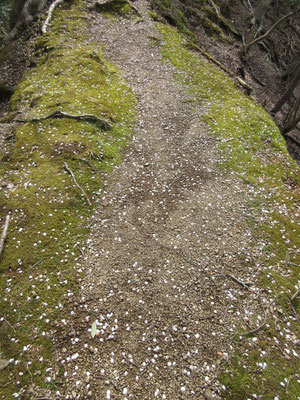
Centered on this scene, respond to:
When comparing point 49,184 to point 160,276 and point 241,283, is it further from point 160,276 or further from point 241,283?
point 241,283

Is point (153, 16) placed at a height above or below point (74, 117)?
above

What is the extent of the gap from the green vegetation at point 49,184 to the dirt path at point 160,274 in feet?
2.03

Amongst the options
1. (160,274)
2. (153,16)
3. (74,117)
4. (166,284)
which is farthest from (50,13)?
(166,284)

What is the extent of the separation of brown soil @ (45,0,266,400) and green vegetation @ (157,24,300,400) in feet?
1.78

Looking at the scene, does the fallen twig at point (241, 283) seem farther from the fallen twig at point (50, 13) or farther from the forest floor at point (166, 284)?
the fallen twig at point (50, 13)

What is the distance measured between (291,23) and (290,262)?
41001mm

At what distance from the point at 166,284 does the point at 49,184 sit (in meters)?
5.67

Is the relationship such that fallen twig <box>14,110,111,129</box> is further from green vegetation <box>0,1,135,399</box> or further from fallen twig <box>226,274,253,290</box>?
fallen twig <box>226,274,253,290</box>

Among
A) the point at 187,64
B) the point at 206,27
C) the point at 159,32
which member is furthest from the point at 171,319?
the point at 206,27

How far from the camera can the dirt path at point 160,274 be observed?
206 inches

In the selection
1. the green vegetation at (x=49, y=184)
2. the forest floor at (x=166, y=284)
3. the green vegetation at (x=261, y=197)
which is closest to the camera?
the forest floor at (x=166, y=284)

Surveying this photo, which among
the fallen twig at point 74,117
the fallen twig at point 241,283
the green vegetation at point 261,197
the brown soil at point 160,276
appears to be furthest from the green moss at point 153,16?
the fallen twig at point 241,283

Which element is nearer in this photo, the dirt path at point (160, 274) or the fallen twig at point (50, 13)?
the dirt path at point (160, 274)

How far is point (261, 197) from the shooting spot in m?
9.71
